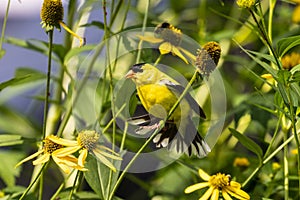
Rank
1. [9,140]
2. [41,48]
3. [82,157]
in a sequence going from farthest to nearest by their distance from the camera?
[41,48] < [9,140] < [82,157]

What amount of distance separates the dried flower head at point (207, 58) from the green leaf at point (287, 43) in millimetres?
71

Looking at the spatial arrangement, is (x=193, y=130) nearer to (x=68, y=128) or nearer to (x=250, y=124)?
(x=250, y=124)

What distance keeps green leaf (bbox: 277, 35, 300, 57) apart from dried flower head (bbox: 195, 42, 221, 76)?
0.07 meters

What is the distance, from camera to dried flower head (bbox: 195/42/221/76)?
480 mm

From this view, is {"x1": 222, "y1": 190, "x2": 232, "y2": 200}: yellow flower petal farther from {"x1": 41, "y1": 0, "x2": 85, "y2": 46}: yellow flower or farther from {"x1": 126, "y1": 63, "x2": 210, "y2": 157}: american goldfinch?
{"x1": 41, "y1": 0, "x2": 85, "y2": 46}: yellow flower

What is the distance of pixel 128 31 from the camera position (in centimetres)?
66

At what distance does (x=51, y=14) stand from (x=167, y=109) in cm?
14

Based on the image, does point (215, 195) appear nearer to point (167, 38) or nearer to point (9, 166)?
point (167, 38)

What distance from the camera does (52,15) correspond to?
54 centimetres

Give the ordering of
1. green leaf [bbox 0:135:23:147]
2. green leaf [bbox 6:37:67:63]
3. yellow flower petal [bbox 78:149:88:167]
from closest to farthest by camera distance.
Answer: yellow flower petal [bbox 78:149:88:167], green leaf [bbox 0:135:23:147], green leaf [bbox 6:37:67:63]

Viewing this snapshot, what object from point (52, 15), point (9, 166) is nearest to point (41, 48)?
point (9, 166)

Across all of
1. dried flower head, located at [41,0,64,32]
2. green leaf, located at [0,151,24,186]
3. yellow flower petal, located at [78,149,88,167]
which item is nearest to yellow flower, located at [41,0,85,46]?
dried flower head, located at [41,0,64,32]

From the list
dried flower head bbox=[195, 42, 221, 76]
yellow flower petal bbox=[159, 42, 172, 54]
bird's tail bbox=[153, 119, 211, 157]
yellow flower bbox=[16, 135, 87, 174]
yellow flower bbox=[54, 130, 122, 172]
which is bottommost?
yellow flower bbox=[16, 135, 87, 174]

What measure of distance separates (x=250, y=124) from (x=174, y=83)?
1.01 feet
